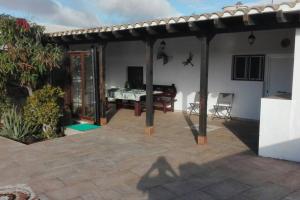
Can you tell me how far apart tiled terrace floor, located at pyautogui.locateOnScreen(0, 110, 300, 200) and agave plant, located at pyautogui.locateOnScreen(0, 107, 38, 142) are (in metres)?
0.34

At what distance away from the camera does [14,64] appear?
21.8 ft

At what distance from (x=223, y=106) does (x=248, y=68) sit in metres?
1.42

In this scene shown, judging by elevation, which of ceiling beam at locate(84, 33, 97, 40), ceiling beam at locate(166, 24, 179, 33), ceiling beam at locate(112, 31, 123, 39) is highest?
ceiling beam at locate(84, 33, 97, 40)

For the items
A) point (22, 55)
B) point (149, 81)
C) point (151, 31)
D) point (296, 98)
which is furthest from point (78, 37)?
point (296, 98)

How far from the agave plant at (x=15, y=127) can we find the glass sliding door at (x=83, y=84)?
1663 mm

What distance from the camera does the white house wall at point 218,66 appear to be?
8.45m

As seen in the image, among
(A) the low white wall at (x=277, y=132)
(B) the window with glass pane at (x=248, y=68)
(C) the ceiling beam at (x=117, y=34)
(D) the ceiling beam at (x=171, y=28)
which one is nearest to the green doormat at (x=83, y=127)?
(C) the ceiling beam at (x=117, y=34)

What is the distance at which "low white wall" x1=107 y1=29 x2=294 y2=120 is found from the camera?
8.47m

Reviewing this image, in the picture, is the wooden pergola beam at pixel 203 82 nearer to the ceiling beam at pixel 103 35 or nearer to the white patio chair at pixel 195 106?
the ceiling beam at pixel 103 35

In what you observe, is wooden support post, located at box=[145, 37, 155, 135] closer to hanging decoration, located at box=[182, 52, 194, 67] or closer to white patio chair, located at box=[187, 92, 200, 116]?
white patio chair, located at box=[187, 92, 200, 116]

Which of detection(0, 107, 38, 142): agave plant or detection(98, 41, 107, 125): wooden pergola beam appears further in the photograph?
detection(98, 41, 107, 125): wooden pergola beam

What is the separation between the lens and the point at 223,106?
9.32 metres

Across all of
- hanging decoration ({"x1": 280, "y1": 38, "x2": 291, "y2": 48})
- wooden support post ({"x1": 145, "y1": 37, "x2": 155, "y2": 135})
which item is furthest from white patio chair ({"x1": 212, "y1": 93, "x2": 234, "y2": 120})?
wooden support post ({"x1": 145, "y1": 37, "x2": 155, "y2": 135})

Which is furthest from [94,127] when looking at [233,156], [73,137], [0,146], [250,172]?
[250,172]
